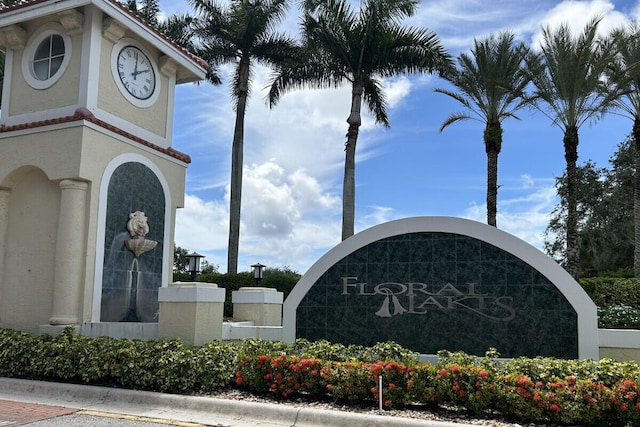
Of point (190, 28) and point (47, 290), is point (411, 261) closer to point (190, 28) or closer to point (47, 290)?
point (47, 290)

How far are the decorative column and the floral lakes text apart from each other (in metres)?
5.78

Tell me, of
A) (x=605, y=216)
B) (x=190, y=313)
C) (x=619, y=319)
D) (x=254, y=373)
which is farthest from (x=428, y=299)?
(x=605, y=216)

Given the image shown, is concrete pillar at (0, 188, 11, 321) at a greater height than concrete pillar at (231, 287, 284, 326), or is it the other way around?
concrete pillar at (0, 188, 11, 321)

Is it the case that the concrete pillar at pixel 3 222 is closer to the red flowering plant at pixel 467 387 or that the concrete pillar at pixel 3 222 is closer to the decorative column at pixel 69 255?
the decorative column at pixel 69 255

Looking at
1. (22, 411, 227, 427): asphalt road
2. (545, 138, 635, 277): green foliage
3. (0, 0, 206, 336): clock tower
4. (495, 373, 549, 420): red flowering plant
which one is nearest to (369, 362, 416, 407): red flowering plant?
(495, 373, 549, 420): red flowering plant

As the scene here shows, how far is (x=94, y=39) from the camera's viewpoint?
13172mm

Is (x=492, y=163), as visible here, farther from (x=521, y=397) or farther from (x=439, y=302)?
(x=521, y=397)

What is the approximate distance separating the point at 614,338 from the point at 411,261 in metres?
3.58

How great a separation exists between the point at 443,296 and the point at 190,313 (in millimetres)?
4661

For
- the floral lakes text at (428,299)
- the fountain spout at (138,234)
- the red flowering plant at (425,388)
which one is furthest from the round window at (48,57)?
the red flowering plant at (425,388)

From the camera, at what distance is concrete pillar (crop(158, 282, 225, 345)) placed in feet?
35.0

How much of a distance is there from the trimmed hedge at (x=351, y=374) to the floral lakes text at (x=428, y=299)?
46.8 inches

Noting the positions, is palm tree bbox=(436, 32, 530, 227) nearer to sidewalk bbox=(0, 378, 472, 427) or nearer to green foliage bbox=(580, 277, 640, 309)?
green foliage bbox=(580, 277, 640, 309)

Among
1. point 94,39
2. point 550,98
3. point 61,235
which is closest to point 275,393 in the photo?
point 61,235
